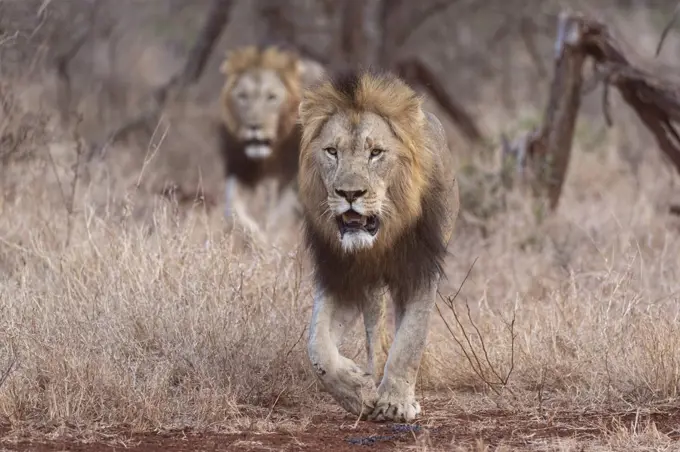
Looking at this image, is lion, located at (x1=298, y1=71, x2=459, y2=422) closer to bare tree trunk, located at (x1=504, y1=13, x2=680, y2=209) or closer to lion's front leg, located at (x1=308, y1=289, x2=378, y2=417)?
lion's front leg, located at (x1=308, y1=289, x2=378, y2=417)

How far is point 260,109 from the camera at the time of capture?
10734mm

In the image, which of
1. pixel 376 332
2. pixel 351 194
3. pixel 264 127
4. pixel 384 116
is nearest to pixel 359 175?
pixel 351 194

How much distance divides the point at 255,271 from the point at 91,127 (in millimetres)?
9679

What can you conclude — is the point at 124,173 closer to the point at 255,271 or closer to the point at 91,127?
the point at 91,127

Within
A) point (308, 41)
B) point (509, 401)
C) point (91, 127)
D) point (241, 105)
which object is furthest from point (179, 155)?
point (509, 401)

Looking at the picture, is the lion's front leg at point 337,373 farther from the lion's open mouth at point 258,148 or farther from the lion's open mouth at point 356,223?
the lion's open mouth at point 258,148

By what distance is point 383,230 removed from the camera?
5109 millimetres

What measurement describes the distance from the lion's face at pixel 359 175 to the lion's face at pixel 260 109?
17.6ft

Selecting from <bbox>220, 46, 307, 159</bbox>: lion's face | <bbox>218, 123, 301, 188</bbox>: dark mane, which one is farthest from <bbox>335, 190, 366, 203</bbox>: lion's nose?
<bbox>220, 46, 307, 159</bbox>: lion's face

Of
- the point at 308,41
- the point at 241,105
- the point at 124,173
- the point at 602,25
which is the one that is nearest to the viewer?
the point at 602,25

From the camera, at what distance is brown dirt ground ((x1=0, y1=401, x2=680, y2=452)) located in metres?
4.62

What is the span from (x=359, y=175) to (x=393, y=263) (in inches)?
17.9

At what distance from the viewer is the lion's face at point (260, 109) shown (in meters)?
10.6

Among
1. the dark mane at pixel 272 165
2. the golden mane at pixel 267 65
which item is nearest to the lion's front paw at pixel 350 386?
the dark mane at pixel 272 165
